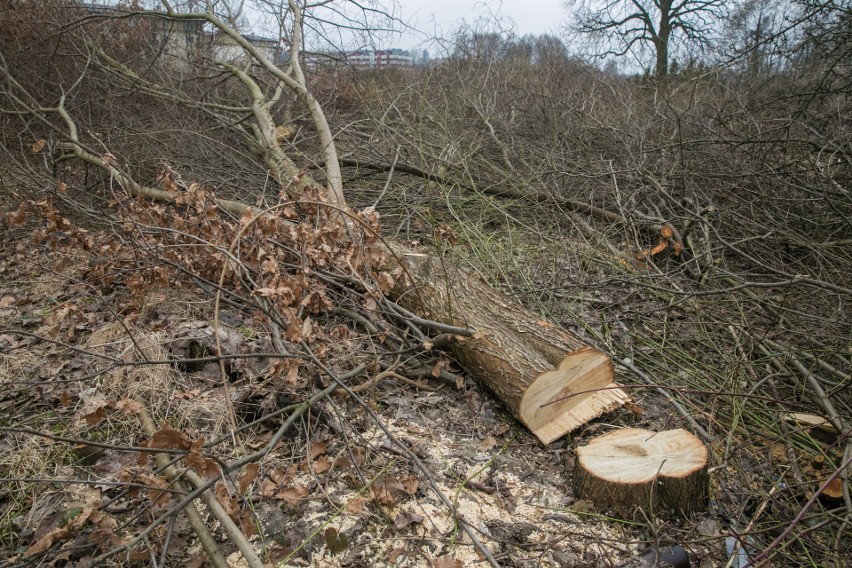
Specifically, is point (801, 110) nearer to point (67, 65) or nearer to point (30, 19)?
point (67, 65)

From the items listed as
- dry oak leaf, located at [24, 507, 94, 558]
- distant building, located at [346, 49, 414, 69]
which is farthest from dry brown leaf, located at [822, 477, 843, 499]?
distant building, located at [346, 49, 414, 69]

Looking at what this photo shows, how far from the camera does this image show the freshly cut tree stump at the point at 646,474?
2.31 meters

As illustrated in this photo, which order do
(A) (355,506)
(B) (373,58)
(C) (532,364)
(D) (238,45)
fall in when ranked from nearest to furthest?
(A) (355,506) → (C) (532,364) → (D) (238,45) → (B) (373,58)

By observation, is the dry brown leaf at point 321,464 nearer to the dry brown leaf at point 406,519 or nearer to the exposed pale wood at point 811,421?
the dry brown leaf at point 406,519

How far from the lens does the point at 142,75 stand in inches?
250

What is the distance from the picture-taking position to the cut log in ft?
9.48

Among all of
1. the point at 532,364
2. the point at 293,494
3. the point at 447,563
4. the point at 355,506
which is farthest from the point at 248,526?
the point at 532,364

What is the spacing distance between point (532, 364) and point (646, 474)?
77 centimetres

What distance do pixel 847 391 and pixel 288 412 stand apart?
2.72 m

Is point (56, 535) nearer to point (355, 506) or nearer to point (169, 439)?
point (169, 439)

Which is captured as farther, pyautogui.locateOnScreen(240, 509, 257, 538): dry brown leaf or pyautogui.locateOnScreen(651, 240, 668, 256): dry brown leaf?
pyautogui.locateOnScreen(651, 240, 668, 256): dry brown leaf

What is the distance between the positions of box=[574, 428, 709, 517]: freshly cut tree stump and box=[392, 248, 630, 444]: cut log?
32 cm

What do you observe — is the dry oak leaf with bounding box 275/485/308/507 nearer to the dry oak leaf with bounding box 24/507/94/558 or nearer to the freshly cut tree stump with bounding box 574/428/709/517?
the dry oak leaf with bounding box 24/507/94/558

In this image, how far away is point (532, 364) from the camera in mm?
2934
